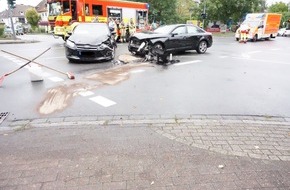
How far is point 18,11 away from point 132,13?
8103 centimetres

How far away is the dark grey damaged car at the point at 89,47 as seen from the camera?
37.0ft

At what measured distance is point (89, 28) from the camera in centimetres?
1286

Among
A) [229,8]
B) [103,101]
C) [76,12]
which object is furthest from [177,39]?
[229,8]

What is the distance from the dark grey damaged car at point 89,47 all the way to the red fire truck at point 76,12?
288 inches

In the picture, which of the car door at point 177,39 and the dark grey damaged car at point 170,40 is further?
the car door at point 177,39

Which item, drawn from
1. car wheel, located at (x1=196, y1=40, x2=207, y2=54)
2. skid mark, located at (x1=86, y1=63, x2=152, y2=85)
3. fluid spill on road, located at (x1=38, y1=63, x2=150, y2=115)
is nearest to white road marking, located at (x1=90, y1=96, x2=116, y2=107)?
fluid spill on road, located at (x1=38, y1=63, x2=150, y2=115)

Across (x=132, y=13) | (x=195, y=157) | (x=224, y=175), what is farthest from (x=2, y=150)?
(x=132, y=13)

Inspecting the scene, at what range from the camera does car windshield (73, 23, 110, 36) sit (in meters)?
12.5

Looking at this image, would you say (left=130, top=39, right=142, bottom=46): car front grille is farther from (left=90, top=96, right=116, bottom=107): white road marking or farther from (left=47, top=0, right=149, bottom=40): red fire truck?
(left=47, top=0, right=149, bottom=40): red fire truck

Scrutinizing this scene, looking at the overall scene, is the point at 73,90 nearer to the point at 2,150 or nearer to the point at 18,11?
the point at 2,150

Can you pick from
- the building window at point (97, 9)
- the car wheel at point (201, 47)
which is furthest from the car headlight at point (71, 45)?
the building window at point (97, 9)

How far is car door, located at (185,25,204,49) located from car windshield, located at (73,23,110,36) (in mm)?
4338

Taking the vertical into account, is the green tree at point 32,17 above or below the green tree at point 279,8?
below

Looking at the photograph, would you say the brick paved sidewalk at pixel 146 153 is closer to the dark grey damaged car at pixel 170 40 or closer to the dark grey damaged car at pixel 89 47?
the dark grey damaged car at pixel 89 47
